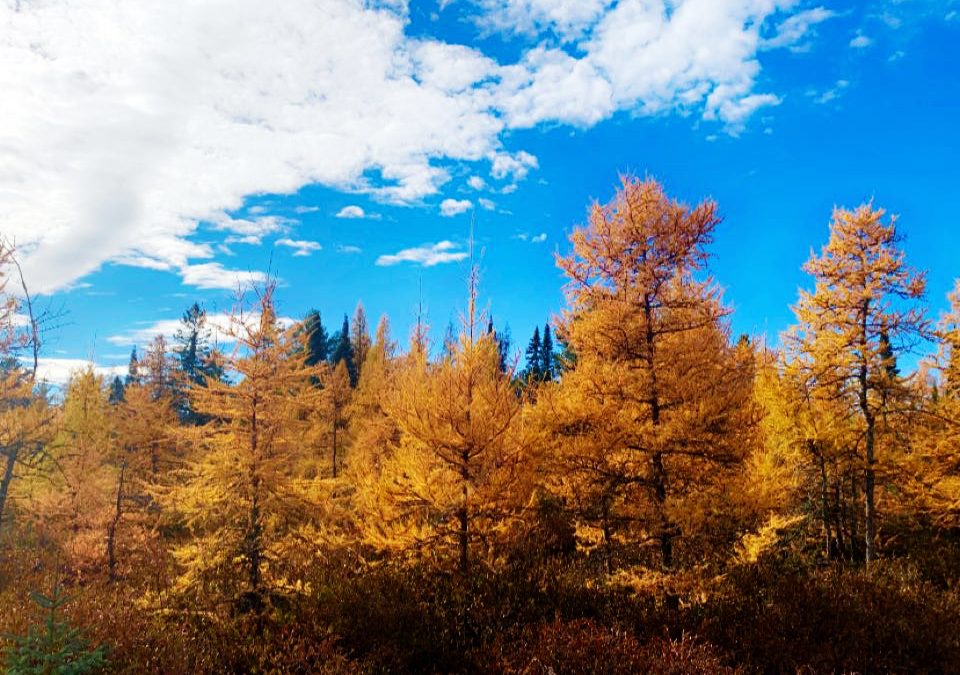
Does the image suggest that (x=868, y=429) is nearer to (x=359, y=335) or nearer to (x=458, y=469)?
(x=458, y=469)

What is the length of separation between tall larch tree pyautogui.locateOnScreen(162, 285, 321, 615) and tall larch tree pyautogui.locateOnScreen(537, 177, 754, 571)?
5.54m

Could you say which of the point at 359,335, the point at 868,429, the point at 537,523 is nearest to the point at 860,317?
the point at 868,429

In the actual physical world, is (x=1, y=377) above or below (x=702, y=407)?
above

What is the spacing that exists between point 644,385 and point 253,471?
26.8ft

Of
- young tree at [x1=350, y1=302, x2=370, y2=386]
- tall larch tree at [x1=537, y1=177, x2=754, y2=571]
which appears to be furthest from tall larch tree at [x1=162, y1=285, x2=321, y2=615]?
young tree at [x1=350, y1=302, x2=370, y2=386]

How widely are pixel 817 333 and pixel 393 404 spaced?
12677mm

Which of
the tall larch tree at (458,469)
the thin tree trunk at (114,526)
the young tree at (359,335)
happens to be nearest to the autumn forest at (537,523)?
the tall larch tree at (458,469)

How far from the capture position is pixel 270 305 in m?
12.4

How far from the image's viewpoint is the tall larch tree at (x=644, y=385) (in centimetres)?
1070

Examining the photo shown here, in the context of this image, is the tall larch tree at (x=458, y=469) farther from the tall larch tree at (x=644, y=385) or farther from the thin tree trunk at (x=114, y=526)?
the thin tree trunk at (x=114, y=526)

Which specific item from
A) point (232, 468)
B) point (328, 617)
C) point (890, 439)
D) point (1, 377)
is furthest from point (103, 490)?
point (890, 439)

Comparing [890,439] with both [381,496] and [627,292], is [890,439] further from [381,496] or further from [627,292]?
[381,496]

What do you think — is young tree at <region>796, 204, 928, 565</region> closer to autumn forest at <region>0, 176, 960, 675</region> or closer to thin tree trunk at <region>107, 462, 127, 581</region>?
autumn forest at <region>0, 176, 960, 675</region>

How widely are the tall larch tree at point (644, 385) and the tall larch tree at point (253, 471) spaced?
554cm
